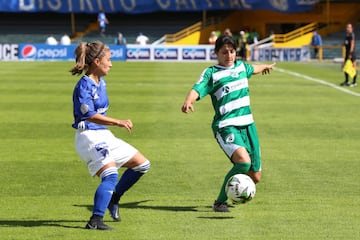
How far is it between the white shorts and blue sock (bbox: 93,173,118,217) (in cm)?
14

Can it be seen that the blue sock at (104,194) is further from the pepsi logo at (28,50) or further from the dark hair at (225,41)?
the pepsi logo at (28,50)

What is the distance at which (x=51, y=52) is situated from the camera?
53.4 metres

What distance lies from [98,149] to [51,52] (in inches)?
1792

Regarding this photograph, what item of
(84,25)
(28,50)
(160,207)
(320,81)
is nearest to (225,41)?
(160,207)

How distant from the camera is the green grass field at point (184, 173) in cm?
897

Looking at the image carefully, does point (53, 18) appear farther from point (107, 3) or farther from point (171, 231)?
point (171, 231)

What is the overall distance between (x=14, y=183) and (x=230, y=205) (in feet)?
9.51

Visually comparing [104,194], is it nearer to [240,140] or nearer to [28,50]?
[240,140]

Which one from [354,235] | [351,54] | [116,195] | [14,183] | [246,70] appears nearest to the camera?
[354,235]

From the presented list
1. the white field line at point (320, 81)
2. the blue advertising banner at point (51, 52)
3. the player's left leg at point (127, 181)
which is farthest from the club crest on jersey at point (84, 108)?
the blue advertising banner at point (51, 52)

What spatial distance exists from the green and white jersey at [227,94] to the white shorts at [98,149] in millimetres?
1281

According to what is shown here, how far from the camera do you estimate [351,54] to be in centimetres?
3086

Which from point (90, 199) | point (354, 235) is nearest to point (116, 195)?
point (90, 199)

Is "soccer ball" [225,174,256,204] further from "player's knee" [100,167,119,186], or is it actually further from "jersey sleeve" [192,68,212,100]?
"player's knee" [100,167,119,186]
